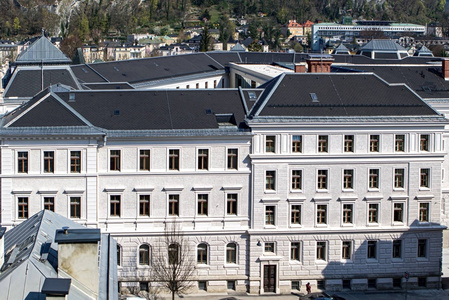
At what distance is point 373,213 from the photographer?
56.2m

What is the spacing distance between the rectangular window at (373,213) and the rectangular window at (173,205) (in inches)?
495

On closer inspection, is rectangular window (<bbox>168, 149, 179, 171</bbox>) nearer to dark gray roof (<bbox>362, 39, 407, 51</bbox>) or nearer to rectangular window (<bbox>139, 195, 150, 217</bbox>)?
rectangular window (<bbox>139, 195, 150, 217</bbox>)

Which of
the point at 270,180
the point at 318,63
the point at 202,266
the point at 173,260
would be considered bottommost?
the point at 202,266

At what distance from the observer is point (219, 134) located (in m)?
54.1

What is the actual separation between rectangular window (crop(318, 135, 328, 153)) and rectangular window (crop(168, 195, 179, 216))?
9.74 m

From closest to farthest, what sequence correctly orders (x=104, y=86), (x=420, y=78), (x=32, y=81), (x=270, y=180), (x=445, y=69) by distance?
(x=270, y=180) → (x=445, y=69) → (x=420, y=78) → (x=32, y=81) → (x=104, y=86)

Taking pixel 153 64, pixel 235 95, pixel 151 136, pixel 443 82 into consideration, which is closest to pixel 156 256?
pixel 151 136

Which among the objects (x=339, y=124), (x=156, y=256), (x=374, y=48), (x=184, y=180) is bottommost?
(x=156, y=256)

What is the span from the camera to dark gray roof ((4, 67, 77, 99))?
6962 centimetres

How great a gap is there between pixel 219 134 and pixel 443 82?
928 inches

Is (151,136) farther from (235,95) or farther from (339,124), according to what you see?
(339,124)

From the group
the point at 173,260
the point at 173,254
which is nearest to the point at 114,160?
the point at 173,254

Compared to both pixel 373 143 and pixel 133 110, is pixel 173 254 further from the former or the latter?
pixel 373 143

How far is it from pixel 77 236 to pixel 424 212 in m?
32.4
